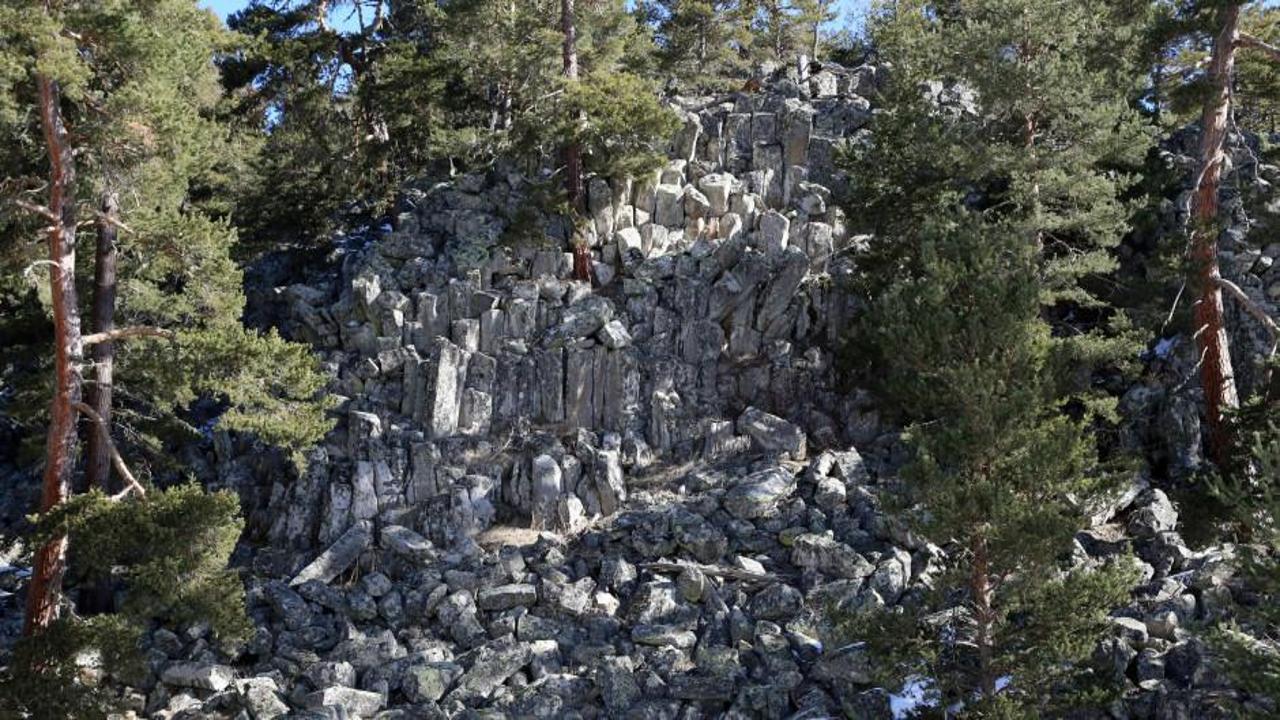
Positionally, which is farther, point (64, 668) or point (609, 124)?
point (609, 124)

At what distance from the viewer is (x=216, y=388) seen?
1514cm

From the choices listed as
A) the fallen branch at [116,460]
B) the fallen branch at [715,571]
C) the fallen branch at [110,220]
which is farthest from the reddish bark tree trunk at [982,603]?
the fallen branch at [110,220]

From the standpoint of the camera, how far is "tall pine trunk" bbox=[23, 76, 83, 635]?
14727 mm

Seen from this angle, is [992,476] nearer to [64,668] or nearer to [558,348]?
[558,348]

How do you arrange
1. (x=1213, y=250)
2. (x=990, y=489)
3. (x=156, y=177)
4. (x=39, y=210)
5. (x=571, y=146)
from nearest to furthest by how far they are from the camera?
1. (x=990, y=489)
2. (x=39, y=210)
3. (x=156, y=177)
4. (x=1213, y=250)
5. (x=571, y=146)

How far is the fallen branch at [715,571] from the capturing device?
16.9m

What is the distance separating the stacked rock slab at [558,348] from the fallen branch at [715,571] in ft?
6.62

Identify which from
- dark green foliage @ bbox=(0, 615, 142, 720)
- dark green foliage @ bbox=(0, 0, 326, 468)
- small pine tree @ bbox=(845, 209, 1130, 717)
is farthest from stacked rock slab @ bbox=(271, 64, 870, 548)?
small pine tree @ bbox=(845, 209, 1130, 717)

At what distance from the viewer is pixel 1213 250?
701 inches

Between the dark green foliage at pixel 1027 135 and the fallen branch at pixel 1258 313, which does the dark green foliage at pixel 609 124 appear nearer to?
the dark green foliage at pixel 1027 135

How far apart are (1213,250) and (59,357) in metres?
18.1

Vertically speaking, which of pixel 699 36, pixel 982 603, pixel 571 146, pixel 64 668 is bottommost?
pixel 64 668

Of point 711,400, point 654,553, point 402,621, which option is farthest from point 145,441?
point 711,400

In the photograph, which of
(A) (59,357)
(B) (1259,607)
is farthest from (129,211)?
(B) (1259,607)
